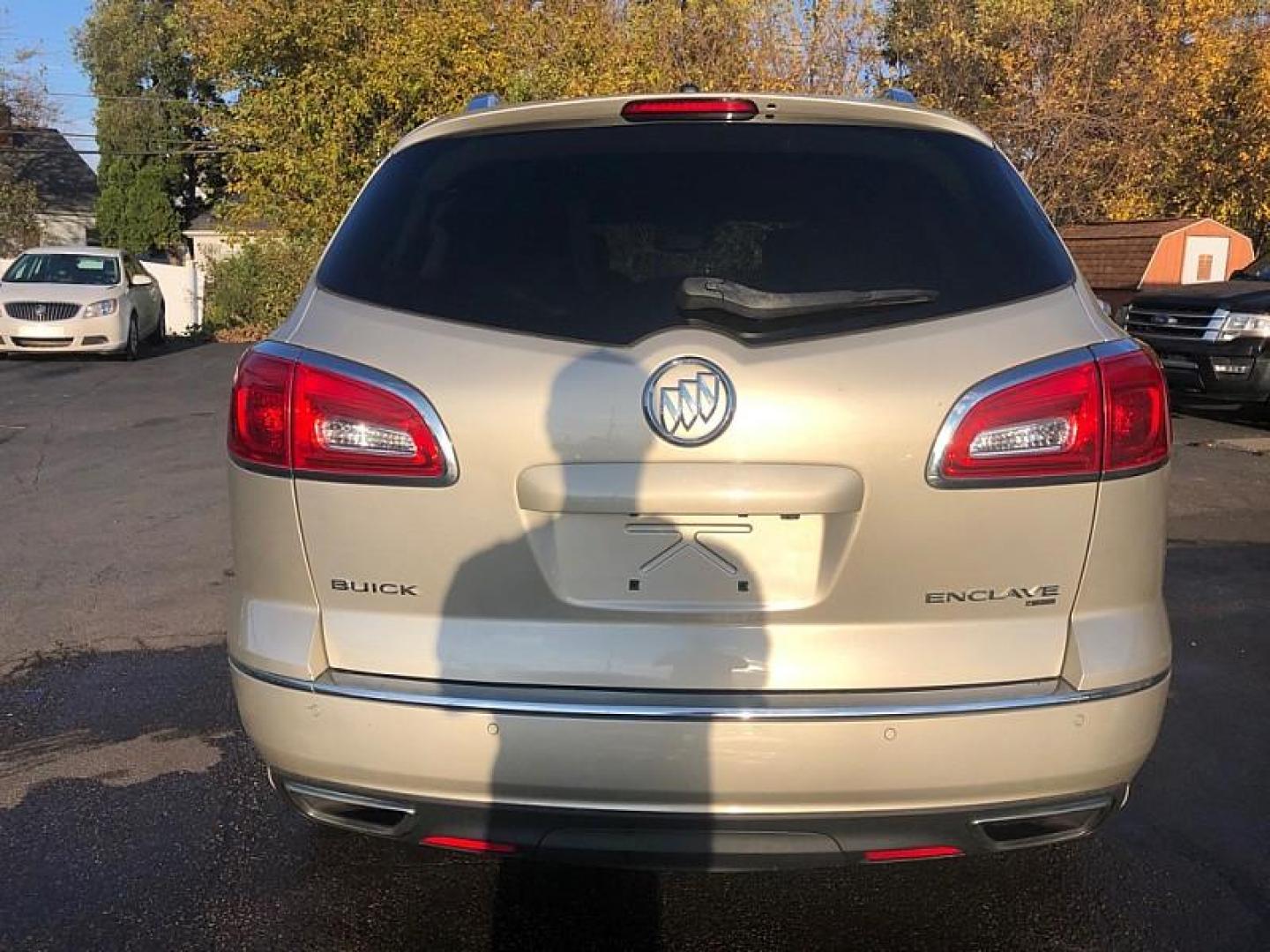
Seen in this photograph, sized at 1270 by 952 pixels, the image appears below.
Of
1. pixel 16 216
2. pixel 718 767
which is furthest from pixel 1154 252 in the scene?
pixel 16 216

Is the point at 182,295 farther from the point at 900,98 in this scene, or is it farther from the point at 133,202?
the point at 900,98

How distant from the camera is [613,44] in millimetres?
19125

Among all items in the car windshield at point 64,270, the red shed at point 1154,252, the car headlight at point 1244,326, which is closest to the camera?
the car headlight at point 1244,326

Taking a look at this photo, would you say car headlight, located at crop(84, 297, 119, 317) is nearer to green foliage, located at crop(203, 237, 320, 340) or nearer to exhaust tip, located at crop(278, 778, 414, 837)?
green foliage, located at crop(203, 237, 320, 340)

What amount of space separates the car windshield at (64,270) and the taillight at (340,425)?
53.6 feet

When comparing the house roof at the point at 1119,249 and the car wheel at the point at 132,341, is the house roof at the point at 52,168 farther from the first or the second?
the house roof at the point at 1119,249

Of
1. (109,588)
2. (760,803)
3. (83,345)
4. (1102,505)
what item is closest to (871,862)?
(760,803)

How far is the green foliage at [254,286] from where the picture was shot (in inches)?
795

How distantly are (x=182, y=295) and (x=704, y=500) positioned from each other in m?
24.9

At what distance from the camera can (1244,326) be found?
10.8 metres

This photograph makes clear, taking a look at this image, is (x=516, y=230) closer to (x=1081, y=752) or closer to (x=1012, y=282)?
(x=1012, y=282)

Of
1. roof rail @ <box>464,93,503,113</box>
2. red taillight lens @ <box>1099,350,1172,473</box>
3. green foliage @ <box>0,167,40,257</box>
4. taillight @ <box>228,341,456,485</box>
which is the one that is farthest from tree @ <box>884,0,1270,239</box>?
green foliage @ <box>0,167,40,257</box>

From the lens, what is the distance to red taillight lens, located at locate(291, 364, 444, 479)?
7.50 ft

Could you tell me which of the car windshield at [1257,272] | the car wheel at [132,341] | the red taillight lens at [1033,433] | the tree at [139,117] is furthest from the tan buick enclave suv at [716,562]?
the tree at [139,117]
